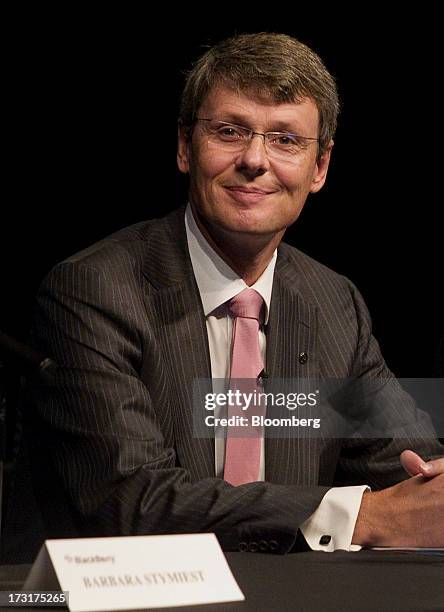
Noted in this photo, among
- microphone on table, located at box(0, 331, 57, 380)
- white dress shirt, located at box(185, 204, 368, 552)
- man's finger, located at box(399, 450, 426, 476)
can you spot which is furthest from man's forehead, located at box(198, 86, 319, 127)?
microphone on table, located at box(0, 331, 57, 380)

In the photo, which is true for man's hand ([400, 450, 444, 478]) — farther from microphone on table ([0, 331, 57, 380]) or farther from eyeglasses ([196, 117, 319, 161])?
microphone on table ([0, 331, 57, 380])

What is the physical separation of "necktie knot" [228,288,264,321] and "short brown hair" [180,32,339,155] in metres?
0.47

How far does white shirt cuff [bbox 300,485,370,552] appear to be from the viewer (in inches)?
75.2

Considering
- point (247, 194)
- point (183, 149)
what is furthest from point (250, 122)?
point (183, 149)

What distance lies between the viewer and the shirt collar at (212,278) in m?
2.46

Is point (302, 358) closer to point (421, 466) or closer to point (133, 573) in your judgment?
point (421, 466)

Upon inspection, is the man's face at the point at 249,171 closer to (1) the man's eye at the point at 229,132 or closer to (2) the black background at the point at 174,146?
(1) the man's eye at the point at 229,132

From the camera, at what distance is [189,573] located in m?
1.32

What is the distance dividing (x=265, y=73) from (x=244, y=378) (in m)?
0.74

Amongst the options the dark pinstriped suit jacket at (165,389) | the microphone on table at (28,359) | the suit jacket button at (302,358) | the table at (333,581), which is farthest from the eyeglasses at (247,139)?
the microphone on table at (28,359)

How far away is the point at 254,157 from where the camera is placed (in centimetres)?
249

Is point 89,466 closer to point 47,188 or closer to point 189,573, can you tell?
point 189,573

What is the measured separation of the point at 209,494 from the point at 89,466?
261mm

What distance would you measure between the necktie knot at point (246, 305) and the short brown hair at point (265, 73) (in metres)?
0.47
